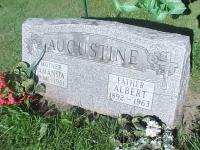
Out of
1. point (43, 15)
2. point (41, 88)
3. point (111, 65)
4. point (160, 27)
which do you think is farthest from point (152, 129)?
point (43, 15)

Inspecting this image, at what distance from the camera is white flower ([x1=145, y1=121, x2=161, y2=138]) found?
15.1ft

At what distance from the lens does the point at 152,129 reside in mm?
4637

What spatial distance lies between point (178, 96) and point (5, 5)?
3.24m

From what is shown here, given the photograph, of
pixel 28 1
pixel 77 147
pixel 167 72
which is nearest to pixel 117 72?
pixel 167 72

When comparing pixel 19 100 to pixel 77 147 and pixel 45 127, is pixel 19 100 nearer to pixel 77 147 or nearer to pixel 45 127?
pixel 45 127

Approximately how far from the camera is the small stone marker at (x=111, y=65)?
15.1 ft

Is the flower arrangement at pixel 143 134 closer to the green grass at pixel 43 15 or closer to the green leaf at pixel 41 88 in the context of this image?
the green leaf at pixel 41 88

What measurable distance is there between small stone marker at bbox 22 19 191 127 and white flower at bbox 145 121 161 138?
21cm

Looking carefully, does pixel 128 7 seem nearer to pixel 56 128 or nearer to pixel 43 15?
pixel 56 128

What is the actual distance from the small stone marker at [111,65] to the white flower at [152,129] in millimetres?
208

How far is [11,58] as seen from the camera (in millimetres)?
6016

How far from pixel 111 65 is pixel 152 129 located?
28.2 inches

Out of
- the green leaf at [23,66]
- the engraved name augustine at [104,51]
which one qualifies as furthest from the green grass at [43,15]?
the engraved name augustine at [104,51]

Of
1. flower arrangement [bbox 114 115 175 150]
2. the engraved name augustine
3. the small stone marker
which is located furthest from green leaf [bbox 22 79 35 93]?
flower arrangement [bbox 114 115 175 150]
